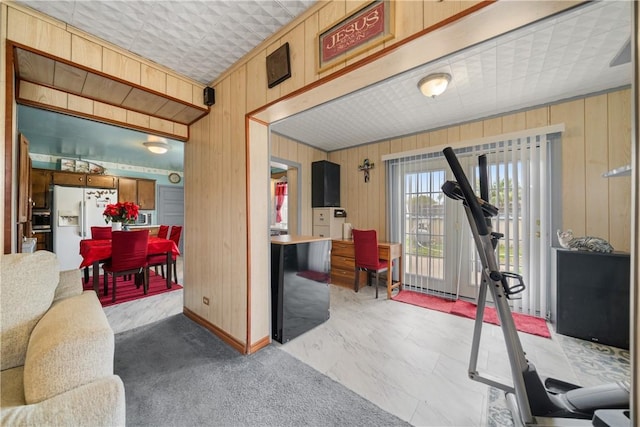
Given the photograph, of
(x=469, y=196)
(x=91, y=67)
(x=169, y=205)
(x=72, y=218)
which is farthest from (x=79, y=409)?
(x=169, y=205)

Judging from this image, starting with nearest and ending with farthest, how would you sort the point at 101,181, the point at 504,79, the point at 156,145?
the point at 504,79, the point at 156,145, the point at 101,181

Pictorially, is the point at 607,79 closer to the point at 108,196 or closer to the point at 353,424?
the point at 353,424

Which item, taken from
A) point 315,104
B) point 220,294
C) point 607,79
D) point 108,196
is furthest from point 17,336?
point 108,196

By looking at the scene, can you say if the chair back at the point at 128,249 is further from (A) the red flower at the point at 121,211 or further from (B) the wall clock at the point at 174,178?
(B) the wall clock at the point at 174,178

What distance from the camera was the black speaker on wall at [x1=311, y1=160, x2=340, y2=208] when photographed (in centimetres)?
397

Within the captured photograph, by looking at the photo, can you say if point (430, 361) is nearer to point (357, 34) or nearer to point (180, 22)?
point (357, 34)

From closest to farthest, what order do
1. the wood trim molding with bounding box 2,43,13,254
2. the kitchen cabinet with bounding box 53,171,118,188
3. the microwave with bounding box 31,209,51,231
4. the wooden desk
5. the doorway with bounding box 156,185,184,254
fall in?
the wood trim molding with bounding box 2,43,13,254, the wooden desk, the microwave with bounding box 31,209,51,231, the kitchen cabinet with bounding box 53,171,118,188, the doorway with bounding box 156,185,184,254

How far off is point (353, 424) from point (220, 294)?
1504mm

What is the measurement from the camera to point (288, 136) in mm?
3711

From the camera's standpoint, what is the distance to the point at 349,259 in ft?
11.8

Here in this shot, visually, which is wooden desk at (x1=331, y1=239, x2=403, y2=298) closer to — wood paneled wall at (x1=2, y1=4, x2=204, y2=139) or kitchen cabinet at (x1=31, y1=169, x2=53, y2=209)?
wood paneled wall at (x1=2, y1=4, x2=204, y2=139)

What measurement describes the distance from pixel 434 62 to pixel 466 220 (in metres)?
2.44

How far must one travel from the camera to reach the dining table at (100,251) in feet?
9.70

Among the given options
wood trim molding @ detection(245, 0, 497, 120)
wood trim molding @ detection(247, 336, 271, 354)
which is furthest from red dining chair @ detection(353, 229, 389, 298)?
wood trim molding @ detection(245, 0, 497, 120)
